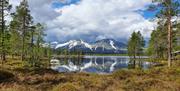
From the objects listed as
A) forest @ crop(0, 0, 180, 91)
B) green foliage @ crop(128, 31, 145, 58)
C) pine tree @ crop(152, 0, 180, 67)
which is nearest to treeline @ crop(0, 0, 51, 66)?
forest @ crop(0, 0, 180, 91)

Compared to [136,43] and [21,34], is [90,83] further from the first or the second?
[136,43]

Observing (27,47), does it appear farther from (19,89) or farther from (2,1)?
(19,89)

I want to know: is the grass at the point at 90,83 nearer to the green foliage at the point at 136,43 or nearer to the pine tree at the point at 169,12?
the pine tree at the point at 169,12

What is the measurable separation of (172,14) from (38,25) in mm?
45696

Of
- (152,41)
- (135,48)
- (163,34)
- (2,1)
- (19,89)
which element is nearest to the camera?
(19,89)

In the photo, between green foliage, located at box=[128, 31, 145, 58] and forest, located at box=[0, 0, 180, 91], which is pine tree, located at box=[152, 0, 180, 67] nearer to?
forest, located at box=[0, 0, 180, 91]

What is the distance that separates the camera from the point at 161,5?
50062 mm

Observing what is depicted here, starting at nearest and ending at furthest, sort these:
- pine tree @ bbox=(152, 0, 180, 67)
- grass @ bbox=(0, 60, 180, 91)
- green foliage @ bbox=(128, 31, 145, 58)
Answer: grass @ bbox=(0, 60, 180, 91) → pine tree @ bbox=(152, 0, 180, 67) → green foliage @ bbox=(128, 31, 145, 58)

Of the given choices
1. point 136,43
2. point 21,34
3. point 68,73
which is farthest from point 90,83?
point 136,43

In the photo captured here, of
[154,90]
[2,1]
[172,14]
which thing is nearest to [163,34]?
[172,14]

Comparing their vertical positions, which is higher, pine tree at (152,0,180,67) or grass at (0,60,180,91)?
pine tree at (152,0,180,67)

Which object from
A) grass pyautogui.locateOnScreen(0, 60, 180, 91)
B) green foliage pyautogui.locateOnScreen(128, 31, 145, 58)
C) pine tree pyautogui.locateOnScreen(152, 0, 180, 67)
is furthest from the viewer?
green foliage pyautogui.locateOnScreen(128, 31, 145, 58)

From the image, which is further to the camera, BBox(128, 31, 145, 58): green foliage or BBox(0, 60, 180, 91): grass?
BBox(128, 31, 145, 58): green foliage

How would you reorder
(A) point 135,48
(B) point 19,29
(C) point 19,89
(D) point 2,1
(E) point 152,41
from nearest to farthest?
1. (C) point 19,89
2. (D) point 2,1
3. (B) point 19,29
4. (E) point 152,41
5. (A) point 135,48
